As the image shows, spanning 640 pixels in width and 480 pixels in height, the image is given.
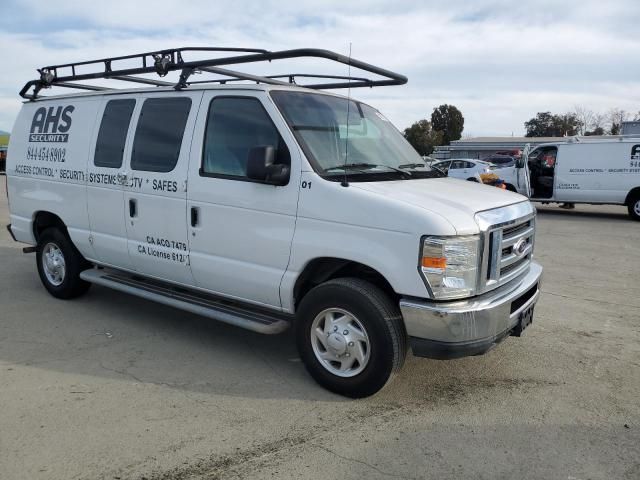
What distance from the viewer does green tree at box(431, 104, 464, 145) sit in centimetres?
7375

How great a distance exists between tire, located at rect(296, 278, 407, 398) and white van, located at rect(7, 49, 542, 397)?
0.01 metres

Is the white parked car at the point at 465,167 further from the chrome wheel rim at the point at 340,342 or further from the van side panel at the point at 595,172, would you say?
the chrome wheel rim at the point at 340,342

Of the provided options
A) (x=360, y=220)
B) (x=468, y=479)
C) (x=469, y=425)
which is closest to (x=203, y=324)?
(x=360, y=220)

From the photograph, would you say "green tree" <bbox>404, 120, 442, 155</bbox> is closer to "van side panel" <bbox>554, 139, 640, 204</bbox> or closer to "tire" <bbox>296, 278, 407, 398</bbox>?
"van side panel" <bbox>554, 139, 640, 204</bbox>

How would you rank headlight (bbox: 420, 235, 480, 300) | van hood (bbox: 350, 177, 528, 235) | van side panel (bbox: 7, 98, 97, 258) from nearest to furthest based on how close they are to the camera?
headlight (bbox: 420, 235, 480, 300) → van hood (bbox: 350, 177, 528, 235) → van side panel (bbox: 7, 98, 97, 258)

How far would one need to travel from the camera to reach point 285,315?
14.7ft

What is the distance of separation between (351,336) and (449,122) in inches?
2908

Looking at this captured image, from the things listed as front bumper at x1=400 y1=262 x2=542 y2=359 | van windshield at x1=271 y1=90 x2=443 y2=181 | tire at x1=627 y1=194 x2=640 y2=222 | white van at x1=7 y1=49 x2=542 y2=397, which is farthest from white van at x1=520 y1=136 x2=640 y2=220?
front bumper at x1=400 y1=262 x2=542 y2=359

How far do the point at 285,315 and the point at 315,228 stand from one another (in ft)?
2.90

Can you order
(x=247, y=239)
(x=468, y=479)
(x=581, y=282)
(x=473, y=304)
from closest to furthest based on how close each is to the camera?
1. (x=468, y=479)
2. (x=473, y=304)
3. (x=247, y=239)
4. (x=581, y=282)

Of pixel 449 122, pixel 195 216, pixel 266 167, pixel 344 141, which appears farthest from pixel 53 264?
pixel 449 122

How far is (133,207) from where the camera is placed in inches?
203

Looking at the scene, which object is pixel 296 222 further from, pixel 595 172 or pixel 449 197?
pixel 595 172

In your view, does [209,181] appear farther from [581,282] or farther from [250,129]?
[581,282]
